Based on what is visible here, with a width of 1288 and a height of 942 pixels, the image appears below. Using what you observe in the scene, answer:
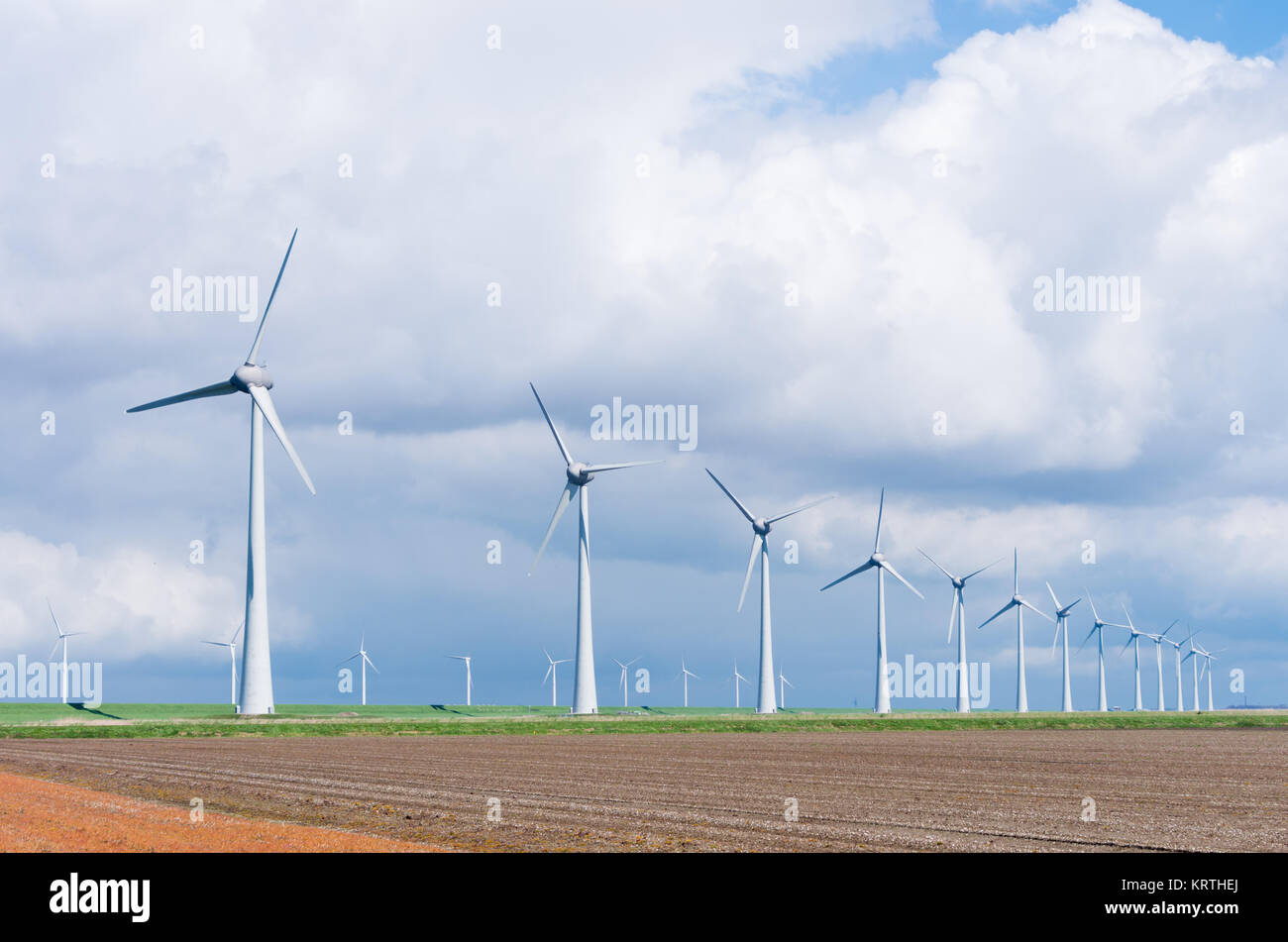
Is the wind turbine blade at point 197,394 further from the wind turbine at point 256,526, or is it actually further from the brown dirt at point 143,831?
the brown dirt at point 143,831

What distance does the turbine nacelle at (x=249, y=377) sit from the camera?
12319 cm

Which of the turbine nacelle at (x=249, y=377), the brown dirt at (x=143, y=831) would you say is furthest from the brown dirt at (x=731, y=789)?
the turbine nacelle at (x=249, y=377)

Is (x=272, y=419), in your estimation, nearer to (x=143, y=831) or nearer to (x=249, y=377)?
(x=249, y=377)

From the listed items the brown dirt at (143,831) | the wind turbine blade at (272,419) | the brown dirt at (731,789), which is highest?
the wind turbine blade at (272,419)

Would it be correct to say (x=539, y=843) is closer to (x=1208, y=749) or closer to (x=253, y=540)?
(x=1208, y=749)

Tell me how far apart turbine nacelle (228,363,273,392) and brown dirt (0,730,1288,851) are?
38.7 metres

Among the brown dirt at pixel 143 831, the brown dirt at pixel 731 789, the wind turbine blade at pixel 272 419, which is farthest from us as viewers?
the wind turbine blade at pixel 272 419

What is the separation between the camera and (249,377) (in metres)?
123

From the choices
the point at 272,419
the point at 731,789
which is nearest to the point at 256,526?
the point at 272,419

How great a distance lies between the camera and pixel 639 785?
5347cm

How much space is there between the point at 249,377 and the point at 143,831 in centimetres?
9347

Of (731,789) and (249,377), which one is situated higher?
(249,377)

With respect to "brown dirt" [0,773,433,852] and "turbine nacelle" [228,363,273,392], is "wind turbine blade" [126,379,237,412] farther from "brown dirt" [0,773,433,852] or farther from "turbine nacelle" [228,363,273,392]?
"brown dirt" [0,773,433,852]
